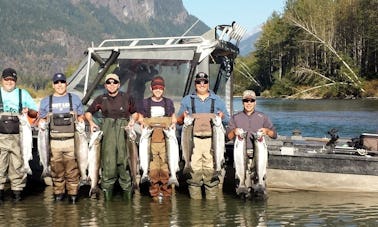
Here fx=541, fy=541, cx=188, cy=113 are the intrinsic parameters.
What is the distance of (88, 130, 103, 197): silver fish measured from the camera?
767 cm

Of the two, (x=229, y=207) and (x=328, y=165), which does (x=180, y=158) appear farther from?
(x=328, y=165)

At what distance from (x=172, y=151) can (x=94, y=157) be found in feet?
3.66

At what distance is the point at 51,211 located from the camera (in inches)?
304

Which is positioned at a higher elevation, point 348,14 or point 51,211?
point 348,14

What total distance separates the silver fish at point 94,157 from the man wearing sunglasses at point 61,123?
0.80 ft

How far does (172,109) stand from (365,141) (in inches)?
130

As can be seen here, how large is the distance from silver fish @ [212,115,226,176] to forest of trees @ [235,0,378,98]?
45.6 metres

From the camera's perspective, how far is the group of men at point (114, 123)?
770cm

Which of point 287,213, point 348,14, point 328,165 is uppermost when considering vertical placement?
point 348,14

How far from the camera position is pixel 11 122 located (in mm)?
7801

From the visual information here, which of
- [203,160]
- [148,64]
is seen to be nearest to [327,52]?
[148,64]

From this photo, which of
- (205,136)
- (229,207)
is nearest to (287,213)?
(229,207)

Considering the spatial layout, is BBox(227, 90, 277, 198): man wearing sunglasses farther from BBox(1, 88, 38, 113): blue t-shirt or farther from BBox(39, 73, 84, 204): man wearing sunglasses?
BBox(1, 88, 38, 113): blue t-shirt

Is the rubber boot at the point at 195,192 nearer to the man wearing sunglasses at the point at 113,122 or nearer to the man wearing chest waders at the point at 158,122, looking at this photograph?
the man wearing chest waders at the point at 158,122
